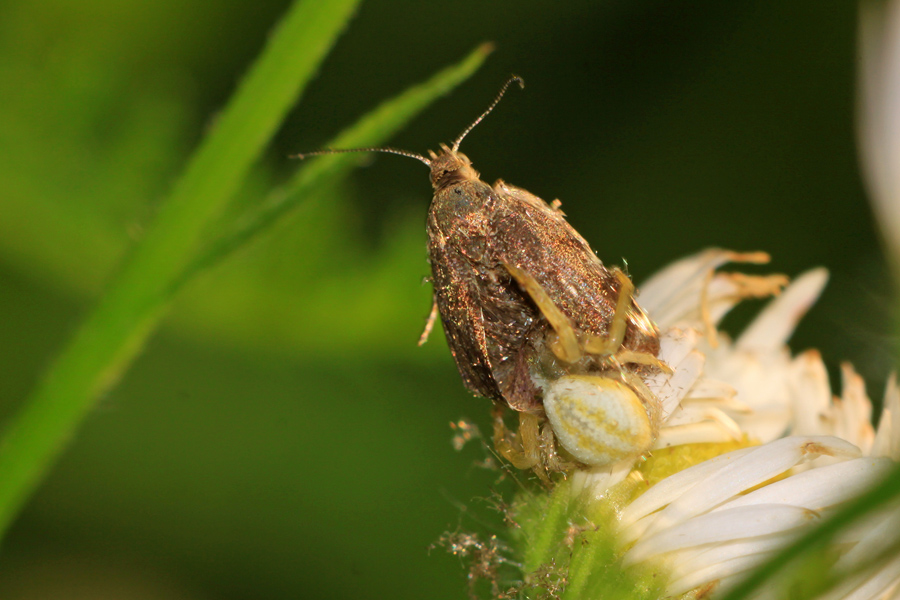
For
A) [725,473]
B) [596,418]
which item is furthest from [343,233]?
[725,473]

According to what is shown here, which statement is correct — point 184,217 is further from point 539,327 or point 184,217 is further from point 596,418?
point 596,418

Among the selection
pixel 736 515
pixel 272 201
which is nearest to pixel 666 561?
pixel 736 515

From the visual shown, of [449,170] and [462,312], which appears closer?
[462,312]

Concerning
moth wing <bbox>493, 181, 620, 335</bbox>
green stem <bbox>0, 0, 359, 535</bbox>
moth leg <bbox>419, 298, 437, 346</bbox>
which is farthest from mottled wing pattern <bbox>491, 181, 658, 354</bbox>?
green stem <bbox>0, 0, 359, 535</bbox>

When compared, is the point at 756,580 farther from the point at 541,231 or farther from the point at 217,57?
the point at 217,57

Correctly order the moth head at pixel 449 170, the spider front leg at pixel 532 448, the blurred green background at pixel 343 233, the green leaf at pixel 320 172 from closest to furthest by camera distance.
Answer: the green leaf at pixel 320 172
the spider front leg at pixel 532 448
the moth head at pixel 449 170
the blurred green background at pixel 343 233

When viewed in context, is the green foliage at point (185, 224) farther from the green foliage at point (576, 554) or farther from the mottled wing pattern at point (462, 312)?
the green foliage at point (576, 554)

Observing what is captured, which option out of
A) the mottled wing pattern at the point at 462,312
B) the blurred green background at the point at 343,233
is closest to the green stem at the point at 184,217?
the mottled wing pattern at the point at 462,312
